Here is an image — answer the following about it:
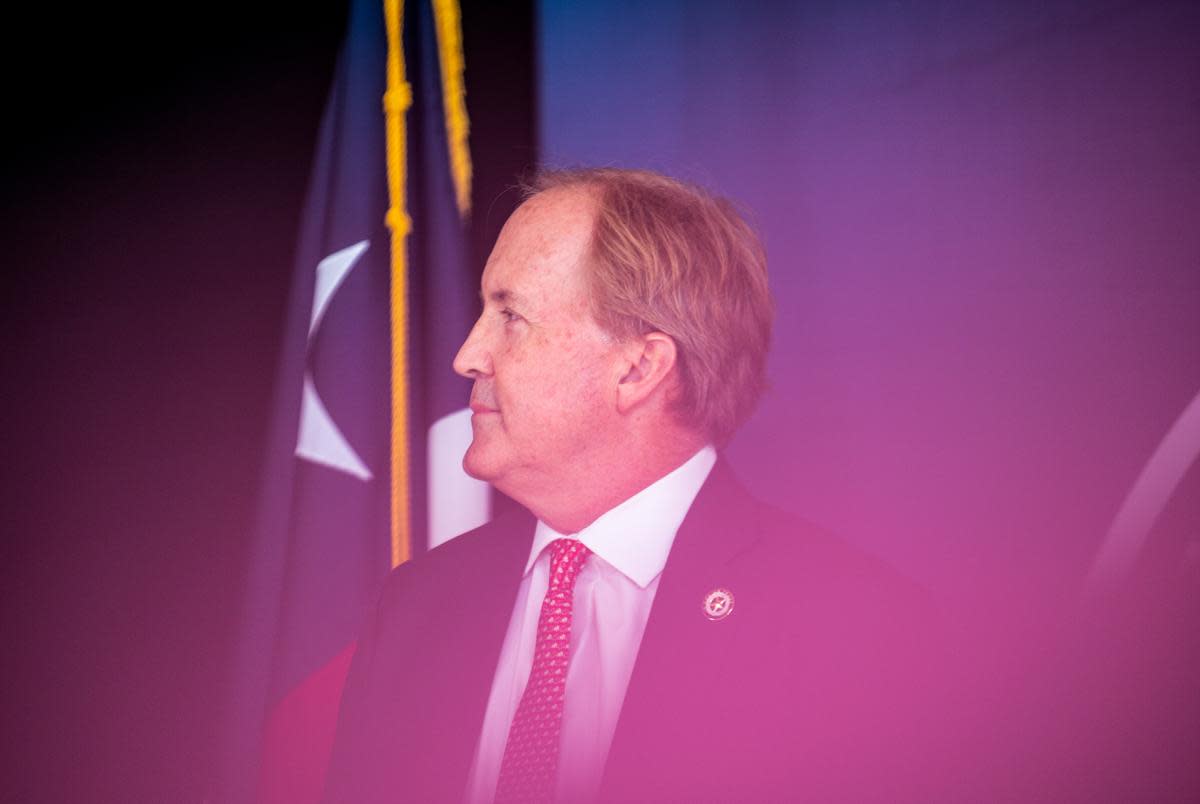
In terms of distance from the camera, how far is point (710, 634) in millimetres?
1163

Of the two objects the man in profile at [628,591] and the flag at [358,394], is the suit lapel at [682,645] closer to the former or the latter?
the man in profile at [628,591]

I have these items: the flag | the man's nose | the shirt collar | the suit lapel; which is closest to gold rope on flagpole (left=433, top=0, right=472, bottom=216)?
the flag

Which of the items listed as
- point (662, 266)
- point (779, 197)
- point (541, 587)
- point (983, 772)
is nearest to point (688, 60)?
point (779, 197)

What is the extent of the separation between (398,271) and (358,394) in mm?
220

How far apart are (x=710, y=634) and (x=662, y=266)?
0.51 meters

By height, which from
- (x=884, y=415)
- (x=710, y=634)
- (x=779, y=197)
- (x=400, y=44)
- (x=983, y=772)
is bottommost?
(x=983, y=772)

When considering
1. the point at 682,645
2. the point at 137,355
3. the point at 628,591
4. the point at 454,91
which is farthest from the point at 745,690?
the point at 137,355

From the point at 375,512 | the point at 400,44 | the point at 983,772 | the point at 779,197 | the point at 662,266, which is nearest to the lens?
the point at 983,772

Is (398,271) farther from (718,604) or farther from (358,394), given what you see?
(718,604)

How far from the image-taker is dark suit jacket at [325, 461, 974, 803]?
1.12 metres

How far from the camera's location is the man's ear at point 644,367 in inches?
51.6

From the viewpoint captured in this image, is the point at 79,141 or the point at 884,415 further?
the point at 79,141

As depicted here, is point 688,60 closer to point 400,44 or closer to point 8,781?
point 400,44

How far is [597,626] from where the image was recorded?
4.16ft
